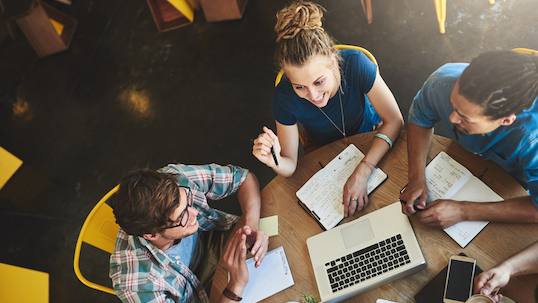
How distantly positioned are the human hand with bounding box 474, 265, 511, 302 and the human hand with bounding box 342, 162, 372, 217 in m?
0.46

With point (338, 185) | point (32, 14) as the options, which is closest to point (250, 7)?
point (32, 14)

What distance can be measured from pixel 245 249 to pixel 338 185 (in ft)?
1.57

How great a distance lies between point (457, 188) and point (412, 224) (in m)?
0.22

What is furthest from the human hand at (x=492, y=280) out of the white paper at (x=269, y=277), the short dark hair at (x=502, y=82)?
the white paper at (x=269, y=277)

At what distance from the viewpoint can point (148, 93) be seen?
3434 mm

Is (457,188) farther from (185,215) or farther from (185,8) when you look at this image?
(185,8)

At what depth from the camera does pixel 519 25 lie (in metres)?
2.66

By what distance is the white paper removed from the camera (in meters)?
1.40

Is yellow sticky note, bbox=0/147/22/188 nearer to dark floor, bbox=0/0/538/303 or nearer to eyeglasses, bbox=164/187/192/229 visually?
dark floor, bbox=0/0/538/303

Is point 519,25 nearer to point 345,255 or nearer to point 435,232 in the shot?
point 435,232

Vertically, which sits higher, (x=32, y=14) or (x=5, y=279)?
(x=32, y=14)

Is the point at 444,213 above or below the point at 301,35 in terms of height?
below

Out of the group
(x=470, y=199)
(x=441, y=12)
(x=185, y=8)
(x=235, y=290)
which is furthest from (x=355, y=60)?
(x=185, y=8)

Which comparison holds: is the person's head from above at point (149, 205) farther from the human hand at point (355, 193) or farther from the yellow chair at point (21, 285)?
the yellow chair at point (21, 285)
